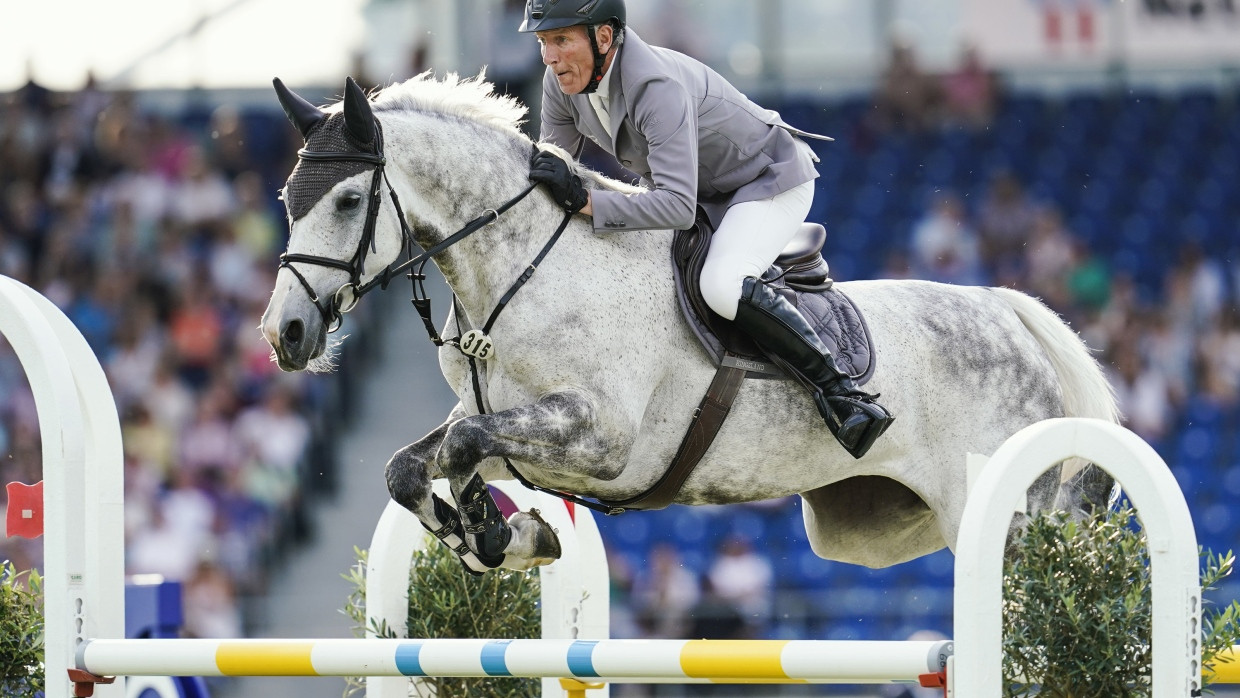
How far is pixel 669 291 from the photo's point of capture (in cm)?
398

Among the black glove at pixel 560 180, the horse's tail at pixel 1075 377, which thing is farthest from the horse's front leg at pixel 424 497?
the horse's tail at pixel 1075 377

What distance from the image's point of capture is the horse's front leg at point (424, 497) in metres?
3.70

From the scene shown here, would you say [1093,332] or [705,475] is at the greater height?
[1093,332]

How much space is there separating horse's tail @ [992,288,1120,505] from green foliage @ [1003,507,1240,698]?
5.01 ft

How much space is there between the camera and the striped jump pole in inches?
114

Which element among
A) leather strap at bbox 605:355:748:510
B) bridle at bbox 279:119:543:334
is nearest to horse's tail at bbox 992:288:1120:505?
leather strap at bbox 605:355:748:510

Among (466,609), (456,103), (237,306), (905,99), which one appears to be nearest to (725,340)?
(456,103)

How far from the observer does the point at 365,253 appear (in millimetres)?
3611

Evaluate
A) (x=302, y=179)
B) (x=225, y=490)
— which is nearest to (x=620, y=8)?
(x=302, y=179)

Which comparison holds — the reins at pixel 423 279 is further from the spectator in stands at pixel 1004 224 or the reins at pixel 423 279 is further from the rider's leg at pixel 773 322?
the spectator in stands at pixel 1004 224

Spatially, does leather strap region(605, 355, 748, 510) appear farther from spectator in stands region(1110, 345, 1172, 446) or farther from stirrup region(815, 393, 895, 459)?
spectator in stands region(1110, 345, 1172, 446)

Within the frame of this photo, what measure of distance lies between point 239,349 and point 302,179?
659cm

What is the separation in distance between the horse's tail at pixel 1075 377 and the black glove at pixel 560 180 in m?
1.58

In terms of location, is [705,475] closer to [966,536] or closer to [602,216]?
[602,216]
